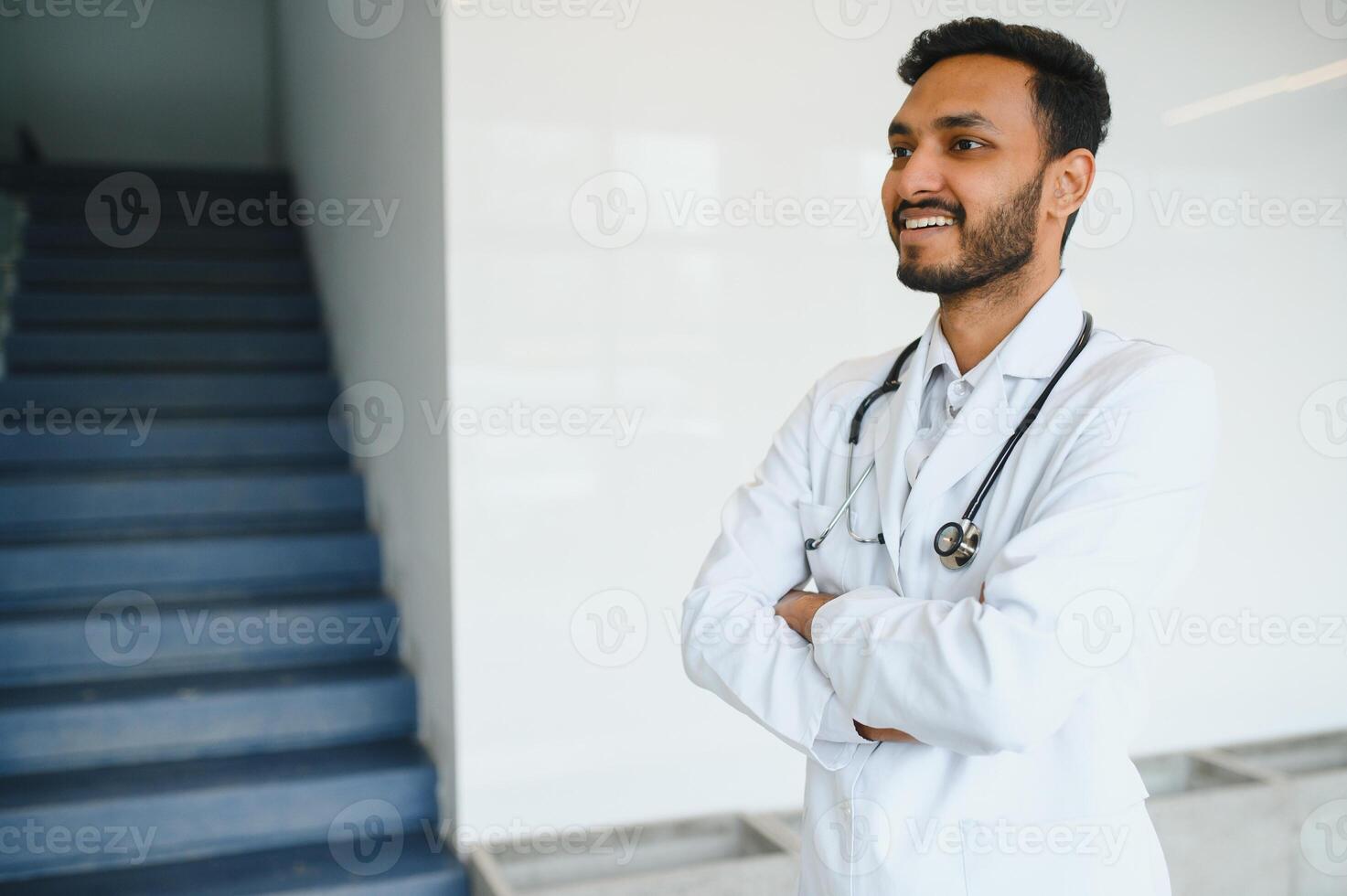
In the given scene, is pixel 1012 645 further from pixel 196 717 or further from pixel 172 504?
pixel 172 504

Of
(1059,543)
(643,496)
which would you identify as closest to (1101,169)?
(643,496)

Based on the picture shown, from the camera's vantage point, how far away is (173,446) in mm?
4406

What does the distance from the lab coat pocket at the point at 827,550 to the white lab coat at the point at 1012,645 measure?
0.03 metres

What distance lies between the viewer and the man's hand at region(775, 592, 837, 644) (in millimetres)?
1430

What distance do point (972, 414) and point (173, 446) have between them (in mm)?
3787

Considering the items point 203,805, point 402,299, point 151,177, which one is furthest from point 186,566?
point 151,177

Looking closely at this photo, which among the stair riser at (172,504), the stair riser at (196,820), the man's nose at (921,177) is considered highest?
the man's nose at (921,177)

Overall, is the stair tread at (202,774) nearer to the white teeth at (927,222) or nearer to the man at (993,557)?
the man at (993,557)

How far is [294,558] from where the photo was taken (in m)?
3.97

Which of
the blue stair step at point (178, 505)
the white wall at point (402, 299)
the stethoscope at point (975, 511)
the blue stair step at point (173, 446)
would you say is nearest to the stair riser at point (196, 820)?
the white wall at point (402, 299)

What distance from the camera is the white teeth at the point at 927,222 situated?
51.4 inches

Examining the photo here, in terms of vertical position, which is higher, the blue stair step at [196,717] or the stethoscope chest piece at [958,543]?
the stethoscope chest piece at [958,543]

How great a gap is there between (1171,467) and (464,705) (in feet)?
6.68

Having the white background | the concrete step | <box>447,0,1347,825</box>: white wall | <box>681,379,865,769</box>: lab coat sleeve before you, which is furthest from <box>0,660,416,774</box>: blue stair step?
<box>681,379,865,769</box>: lab coat sleeve
